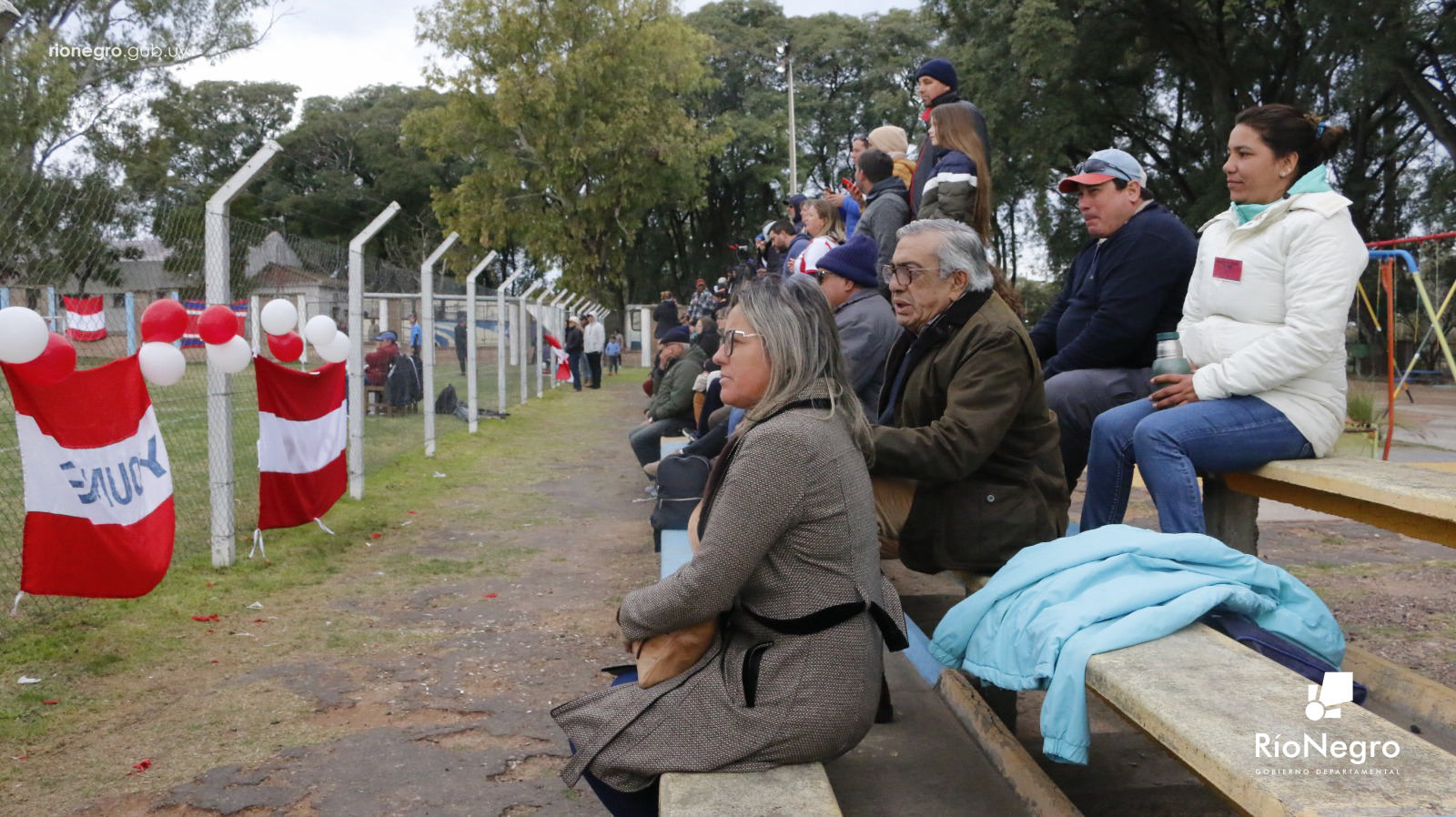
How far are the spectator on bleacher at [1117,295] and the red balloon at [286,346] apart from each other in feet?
16.0

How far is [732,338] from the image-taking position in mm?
2850

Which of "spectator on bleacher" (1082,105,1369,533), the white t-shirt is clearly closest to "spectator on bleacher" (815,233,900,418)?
the white t-shirt

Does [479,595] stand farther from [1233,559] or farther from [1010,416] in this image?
[1233,559]

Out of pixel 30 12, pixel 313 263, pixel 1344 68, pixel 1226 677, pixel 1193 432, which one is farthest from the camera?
pixel 30 12

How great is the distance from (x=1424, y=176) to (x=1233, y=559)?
105ft

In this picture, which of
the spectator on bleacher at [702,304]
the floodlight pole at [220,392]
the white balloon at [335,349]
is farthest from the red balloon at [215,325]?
the spectator on bleacher at [702,304]

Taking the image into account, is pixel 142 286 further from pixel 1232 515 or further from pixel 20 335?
pixel 1232 515

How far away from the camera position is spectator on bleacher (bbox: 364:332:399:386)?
42.3 ft

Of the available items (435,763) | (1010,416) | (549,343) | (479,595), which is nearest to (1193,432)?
(1010,416)

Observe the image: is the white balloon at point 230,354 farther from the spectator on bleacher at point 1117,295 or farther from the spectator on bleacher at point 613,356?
the spectator on bleacher at point 613,356

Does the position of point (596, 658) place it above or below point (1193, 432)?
below

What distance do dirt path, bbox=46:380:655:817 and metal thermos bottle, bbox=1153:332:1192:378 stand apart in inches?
91.3

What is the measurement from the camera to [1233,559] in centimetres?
280

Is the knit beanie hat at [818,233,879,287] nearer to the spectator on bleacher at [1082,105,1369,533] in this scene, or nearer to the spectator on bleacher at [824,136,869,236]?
the spectator on bleacher at [1082,105,1369,533]
